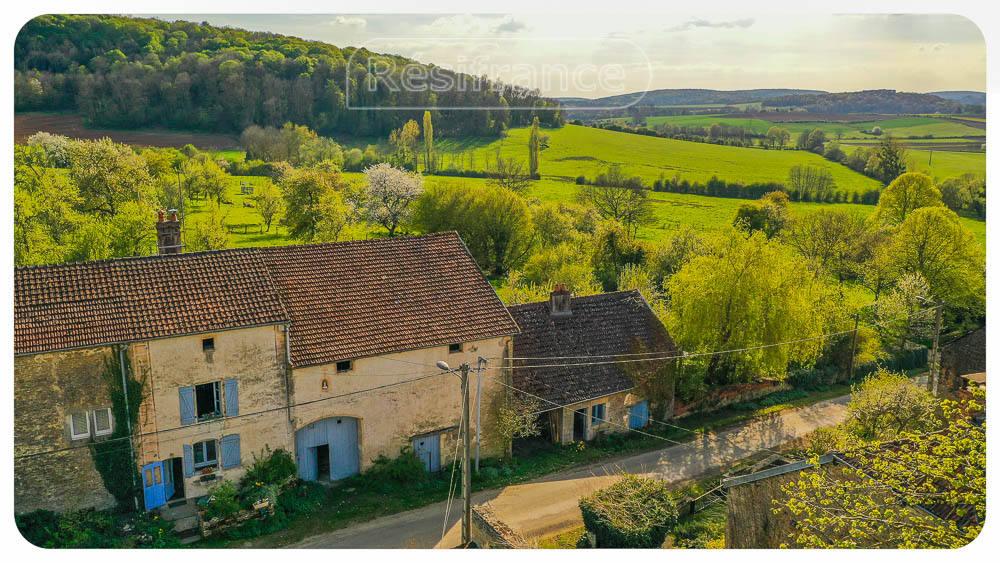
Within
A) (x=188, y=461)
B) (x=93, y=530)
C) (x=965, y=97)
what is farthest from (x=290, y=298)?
(x=965, y=97)

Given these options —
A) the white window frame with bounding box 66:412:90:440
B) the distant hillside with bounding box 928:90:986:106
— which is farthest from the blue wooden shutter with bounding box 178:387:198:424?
the distant hillside with bounding box 928:90:986:106

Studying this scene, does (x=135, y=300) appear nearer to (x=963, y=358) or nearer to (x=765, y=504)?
(x=765, y=504)

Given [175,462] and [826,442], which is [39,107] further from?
[826,442]

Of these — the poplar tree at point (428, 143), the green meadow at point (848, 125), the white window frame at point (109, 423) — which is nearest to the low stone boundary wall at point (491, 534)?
the white window frame at point (109, 423)

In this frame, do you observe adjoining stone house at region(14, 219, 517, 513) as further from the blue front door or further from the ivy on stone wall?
the ivy on stone wall

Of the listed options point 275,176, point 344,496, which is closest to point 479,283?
point 344,496
